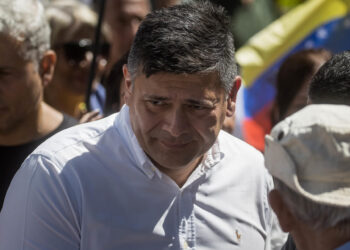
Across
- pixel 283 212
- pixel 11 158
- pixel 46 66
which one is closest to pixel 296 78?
pixel 46 66

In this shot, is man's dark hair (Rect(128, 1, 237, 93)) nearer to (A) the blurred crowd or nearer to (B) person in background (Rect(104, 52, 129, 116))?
(A) the blurred crowd

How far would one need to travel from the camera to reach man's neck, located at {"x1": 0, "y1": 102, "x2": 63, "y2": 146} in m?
4.09

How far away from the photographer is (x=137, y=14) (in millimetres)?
6516

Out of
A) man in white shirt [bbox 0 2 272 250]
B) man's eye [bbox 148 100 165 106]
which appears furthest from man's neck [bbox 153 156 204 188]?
man's eye [bbox 148 100 165 106]

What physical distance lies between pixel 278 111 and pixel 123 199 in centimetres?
201

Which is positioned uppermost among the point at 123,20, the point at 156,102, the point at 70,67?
the point at 156,102

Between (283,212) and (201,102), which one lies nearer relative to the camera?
(283,212)

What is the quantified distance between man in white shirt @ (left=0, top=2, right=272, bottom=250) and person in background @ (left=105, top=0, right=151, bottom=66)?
10.2ft

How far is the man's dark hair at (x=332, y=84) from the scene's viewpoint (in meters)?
3.07

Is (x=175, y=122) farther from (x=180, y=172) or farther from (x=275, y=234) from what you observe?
(x=275, y=234)

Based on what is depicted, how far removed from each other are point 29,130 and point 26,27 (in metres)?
0.48

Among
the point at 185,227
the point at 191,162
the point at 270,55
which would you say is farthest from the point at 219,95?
the point at 270,55

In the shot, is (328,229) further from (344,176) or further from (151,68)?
(151,68)

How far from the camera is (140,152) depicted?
307cm
